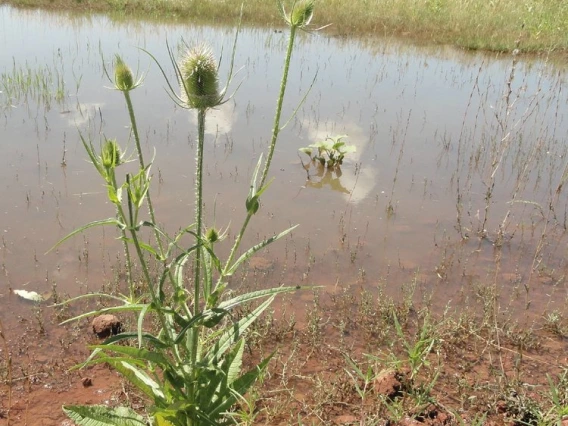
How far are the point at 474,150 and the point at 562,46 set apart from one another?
6231mm

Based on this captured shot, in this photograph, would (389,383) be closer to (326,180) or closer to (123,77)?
(123,77)

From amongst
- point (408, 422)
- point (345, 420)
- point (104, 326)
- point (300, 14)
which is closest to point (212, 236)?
point (300, 14)

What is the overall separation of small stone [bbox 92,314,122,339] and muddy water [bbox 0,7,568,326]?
0.46 meters

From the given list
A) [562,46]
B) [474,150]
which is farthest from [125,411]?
[562,46]

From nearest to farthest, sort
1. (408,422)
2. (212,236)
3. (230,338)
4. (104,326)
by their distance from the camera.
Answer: (212,236), (230,338), (408,422), (104,326)

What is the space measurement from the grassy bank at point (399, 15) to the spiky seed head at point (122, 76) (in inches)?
427

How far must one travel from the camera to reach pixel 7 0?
1273 centimetres

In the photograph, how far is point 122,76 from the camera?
1.68 m

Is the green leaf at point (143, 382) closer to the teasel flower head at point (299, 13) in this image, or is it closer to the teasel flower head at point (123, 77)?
the teasel flower head at point (123, 77)

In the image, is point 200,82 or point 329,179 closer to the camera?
point 200,82

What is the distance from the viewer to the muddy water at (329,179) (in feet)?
12.4

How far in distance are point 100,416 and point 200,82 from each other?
1.23 meters

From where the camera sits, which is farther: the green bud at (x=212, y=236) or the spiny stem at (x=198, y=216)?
the green bud at (x=212, y=236)

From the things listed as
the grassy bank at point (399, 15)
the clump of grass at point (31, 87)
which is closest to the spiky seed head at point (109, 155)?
the clump of grass at point (31, 87)
